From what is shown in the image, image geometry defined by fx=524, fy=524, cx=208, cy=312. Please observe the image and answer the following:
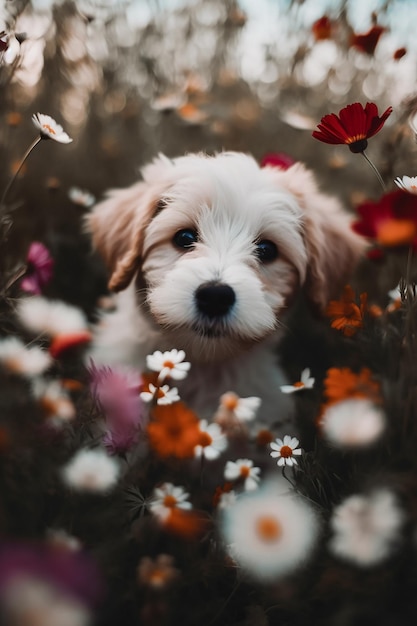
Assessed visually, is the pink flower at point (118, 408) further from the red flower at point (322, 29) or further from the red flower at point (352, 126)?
the red flower at point (322, 29)

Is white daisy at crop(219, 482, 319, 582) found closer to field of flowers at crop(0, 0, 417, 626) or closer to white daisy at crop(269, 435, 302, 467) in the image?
field of flowers at crop(0, 0, 417, 626)

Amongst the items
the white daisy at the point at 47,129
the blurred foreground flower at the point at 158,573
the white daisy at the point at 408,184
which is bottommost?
the blurred foreground flower at the point at 158,573

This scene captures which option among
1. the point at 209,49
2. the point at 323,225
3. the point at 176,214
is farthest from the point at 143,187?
the point at 209,49

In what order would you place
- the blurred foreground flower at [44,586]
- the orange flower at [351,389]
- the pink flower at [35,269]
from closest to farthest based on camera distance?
Result: the blurred foreground flower at [44,586]
the orange flower at [351,389]
the pink flower at [35,269]

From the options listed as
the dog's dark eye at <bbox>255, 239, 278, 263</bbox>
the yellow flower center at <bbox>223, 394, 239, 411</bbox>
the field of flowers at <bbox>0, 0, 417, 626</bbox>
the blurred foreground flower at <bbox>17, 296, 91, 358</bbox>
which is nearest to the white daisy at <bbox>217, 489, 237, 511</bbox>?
the field of flowers at <bbox>0, 0, 417, 626</bbox>

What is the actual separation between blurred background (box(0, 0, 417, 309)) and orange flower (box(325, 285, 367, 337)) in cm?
98

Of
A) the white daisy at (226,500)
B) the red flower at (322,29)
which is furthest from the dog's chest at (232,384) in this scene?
the red flower at (322,29)

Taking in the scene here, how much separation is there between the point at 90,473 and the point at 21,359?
37 cm

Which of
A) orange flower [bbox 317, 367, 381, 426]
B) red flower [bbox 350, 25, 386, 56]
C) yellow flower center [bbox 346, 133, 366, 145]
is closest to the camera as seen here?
orange flower [bbox 317, 367, 381, 426]

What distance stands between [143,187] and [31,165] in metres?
1.36

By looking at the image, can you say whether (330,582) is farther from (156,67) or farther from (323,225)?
(156,67)

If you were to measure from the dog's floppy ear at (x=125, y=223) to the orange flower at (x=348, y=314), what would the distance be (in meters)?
0.88

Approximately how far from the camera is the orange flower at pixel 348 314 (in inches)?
63.9

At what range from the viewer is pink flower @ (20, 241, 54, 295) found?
1.77 meters
